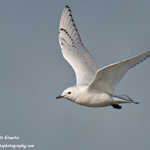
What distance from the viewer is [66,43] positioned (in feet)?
53.8

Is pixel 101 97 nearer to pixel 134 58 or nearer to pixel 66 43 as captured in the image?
pixel 134 58

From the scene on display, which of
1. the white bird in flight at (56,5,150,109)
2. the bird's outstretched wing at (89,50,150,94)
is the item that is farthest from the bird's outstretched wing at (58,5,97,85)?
the bird's outstretched wing at (89,50,150,94)

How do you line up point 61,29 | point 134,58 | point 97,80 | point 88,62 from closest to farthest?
point 134,58 → point 97,80 → point 88,62 → point 61,29

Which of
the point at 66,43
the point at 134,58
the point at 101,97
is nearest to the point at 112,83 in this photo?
the point at 101,97

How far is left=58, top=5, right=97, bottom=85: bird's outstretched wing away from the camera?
15109 millimetres

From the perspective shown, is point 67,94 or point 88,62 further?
point 88,62

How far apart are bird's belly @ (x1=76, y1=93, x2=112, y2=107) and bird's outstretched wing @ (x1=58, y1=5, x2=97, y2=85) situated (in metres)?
0.86

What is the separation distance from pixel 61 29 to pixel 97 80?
11.5 ft

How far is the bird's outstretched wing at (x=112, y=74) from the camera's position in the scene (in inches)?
503

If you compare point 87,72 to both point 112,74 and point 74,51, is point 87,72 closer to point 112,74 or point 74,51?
point 74,51

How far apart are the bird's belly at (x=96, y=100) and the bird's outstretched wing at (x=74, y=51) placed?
2.81 ft

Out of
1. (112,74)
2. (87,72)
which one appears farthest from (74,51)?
(112,74)

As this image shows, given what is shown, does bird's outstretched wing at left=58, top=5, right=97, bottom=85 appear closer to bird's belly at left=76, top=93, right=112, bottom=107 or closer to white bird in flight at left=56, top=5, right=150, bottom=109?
white bird in flight at left=56, top=5, right=150, bottom=109

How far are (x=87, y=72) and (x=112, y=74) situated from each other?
1.71 metres
